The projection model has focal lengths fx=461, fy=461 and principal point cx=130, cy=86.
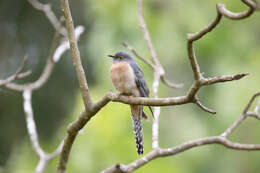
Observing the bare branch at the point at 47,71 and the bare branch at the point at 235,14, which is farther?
the bare branch at the point at 47,71

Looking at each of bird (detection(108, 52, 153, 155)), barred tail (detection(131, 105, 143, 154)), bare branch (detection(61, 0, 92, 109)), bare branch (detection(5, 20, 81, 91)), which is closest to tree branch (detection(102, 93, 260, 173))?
bare branch (detection(61, 0, 92, 109))

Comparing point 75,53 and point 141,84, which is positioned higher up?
point 75,53

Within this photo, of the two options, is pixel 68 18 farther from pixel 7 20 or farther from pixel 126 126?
pixel 7 20

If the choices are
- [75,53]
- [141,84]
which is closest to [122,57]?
[141,84]

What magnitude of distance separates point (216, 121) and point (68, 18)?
2827 mm

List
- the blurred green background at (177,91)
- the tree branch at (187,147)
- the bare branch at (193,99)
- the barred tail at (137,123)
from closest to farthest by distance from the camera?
the bare branch at (193,99)
the tree branch at (187,147)
the barred tail at (137,123)
the blurred green background at (177,91)

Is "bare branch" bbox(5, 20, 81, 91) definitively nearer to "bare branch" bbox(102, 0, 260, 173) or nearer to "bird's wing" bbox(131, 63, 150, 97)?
"bird's wing" bbox(131, 63, 150, 97)

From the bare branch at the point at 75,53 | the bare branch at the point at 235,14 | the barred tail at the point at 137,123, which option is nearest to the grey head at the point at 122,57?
the barred tail at the point at 137,123

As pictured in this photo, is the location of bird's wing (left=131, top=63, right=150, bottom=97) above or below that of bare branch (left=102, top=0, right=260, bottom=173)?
below

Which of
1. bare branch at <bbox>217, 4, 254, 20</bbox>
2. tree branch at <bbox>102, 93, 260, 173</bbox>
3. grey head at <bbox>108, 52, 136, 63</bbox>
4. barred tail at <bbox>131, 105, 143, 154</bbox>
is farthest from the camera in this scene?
grey head at <bbox>108, 52, 136, 63</bbox>

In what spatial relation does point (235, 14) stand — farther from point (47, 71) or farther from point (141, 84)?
point (47, 71)

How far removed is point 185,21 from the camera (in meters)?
5.66

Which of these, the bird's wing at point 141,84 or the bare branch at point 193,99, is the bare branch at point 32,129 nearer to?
the bird's wing at point 141,84

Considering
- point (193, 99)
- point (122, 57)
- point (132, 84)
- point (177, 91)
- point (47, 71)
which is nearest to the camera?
point (193, 99)
